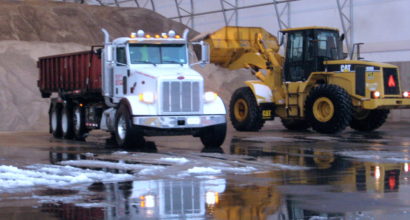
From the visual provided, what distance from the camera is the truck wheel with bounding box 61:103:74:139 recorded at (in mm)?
23594

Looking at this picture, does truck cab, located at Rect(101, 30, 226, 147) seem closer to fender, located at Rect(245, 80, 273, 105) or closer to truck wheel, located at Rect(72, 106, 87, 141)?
truck wheel, located at Rect(72, 106, 87, 141)

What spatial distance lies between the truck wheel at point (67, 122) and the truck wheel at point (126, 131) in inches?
171

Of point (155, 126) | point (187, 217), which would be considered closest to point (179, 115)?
point (155, 126)

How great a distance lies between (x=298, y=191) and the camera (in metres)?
11.2

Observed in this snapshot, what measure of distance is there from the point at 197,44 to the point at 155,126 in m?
2.68

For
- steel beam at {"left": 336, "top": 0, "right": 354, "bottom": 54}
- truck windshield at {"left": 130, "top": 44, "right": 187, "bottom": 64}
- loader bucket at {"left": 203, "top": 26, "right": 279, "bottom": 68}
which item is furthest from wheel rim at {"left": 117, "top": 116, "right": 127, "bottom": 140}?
steel beam at {"left": 336, "top": 0, "right": 354, "bottom": 54}

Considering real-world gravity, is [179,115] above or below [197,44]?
below

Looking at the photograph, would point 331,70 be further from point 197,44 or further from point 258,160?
point 258,160

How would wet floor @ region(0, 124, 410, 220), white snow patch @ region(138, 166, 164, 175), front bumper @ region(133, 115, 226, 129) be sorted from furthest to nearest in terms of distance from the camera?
front bumper @ region(133, 115, 226, 129) < white snow patch @ region(138, 166, 164, 175) < wet floor @ region(0, 124, 410, 220)

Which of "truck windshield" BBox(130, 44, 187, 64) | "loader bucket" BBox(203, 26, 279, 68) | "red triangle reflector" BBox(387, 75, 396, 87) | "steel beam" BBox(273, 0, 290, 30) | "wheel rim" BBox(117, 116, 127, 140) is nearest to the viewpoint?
"wheel rim" BBox(117, 116, 127, 140)

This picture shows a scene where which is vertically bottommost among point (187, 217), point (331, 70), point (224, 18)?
point (187, 217)

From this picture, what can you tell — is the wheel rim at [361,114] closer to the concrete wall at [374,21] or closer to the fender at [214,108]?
the fender at [214,108]

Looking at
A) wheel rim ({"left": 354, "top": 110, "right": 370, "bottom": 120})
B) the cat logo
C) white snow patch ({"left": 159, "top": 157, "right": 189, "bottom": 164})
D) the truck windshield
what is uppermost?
the truck windshield

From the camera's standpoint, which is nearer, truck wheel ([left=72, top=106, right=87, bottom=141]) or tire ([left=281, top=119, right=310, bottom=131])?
truck wheel ([left=72, top=106, right=87, bottom=141])
